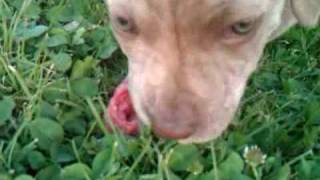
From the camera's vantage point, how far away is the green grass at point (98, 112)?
9.21 ft

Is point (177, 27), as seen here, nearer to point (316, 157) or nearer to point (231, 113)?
point (231, 113)

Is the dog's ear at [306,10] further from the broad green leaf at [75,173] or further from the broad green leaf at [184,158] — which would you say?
the broad green leaf at [75,173]

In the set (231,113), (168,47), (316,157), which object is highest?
(168,47)

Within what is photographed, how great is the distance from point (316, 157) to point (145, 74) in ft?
1.71

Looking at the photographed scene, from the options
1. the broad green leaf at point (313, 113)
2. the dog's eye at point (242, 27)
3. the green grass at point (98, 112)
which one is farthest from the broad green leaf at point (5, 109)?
the broad green leaf at point (313, 113)

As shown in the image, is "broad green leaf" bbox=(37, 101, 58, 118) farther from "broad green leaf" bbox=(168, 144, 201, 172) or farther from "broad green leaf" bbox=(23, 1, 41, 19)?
"broad green leaf" bbox=(23, 1, 41, 19)

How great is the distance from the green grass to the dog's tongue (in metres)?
0.04

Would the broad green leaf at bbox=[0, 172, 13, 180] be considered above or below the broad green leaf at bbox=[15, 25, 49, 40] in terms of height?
below

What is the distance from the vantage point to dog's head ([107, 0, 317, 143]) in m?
2.58

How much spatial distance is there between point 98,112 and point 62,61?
24 centimetres

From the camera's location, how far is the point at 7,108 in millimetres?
2953

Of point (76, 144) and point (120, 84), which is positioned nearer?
point (76, 144)

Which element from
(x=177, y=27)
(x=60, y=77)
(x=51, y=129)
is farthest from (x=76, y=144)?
(x=177, y=27)

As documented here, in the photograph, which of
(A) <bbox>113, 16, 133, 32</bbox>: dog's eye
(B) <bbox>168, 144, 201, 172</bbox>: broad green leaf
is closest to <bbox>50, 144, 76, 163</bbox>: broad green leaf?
(B) <bbox>168, 144, 201, 172</bbox>: broad green leaf
